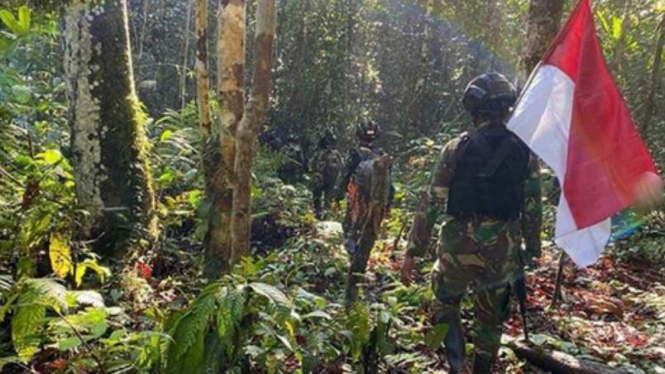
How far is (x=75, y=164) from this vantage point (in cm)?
483

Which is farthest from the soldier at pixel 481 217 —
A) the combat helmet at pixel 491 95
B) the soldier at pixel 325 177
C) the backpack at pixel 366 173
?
the soldier at pixel 325 177

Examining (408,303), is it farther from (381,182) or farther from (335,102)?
(335,102)

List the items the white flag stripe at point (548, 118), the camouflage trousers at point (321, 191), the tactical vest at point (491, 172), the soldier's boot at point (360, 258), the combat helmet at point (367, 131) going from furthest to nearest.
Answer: the camouflage trousers at point (321, 191)
the combat helmet at point (367, 131)
the soldier's boot at point (360, 258)
the tactical vest at point (491, 172)
the white flag stripe at point (548, 118)

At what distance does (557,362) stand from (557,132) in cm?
173

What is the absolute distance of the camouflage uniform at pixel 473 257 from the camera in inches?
150

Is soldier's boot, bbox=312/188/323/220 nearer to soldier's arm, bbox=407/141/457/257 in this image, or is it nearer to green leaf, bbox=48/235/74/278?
soldier's arm, bbox=407/141/457/257

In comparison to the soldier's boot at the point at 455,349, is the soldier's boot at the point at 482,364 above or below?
below

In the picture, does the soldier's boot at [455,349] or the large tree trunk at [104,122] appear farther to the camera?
the large tree trunk at [104,122]

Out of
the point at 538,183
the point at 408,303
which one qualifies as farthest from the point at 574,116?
the point at 408,303

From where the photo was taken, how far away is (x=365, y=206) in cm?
624

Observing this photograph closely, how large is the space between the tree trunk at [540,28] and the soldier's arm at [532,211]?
2.15 m

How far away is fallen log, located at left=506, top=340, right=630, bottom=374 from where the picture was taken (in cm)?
388

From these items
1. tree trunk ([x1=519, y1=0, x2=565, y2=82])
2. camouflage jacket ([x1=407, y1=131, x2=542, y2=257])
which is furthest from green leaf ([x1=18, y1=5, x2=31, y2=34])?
tree trunk ([x1=519, y1=0, x2=565, y2=82])

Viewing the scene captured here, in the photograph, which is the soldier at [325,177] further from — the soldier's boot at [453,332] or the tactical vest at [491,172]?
the tactical vest at [491,172]
